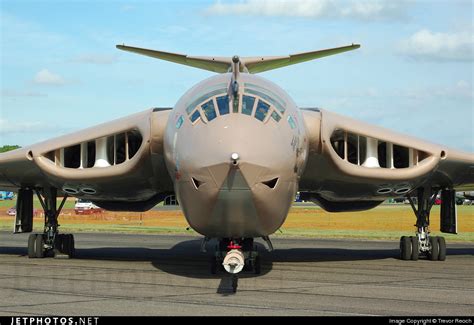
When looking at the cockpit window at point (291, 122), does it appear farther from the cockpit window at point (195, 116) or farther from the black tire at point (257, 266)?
the black tire at point (257, 266)

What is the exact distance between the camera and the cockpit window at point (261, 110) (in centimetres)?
1266

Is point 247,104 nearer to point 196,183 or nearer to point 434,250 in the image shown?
point 196,183

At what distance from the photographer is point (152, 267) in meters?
16.5

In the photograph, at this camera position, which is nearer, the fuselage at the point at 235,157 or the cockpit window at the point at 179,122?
the fuselage at the point at 235,157

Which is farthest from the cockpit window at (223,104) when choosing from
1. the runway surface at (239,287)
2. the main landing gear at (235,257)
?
the runway surface at (239,287)

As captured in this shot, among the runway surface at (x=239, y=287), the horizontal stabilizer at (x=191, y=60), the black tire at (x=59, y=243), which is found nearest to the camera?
the runway surface at (x=239, y=287)

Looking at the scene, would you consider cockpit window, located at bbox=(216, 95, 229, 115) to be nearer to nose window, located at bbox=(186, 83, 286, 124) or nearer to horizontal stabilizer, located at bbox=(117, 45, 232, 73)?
nose window, located at bbox=(186, 83, 286, 124)

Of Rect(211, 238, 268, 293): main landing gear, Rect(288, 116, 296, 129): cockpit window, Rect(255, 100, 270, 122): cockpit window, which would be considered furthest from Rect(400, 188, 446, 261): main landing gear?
Rect(255, 100, 270, 122): cockpit window

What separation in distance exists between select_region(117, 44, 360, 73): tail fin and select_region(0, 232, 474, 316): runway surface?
4.94 metres

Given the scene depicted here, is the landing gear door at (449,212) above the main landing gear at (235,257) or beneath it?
above

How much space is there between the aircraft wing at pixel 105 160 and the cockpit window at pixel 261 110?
317 centimetres

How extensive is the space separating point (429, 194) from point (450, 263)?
209cm

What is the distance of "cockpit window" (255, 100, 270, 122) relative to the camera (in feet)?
41.5

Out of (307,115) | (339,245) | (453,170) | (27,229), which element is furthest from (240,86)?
(339,245)
